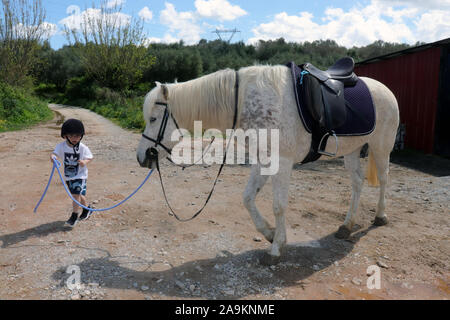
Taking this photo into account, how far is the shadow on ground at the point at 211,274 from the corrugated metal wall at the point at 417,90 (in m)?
8.39

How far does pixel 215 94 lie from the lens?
10.5 ft

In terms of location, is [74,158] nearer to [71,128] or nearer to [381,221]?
[71,128]

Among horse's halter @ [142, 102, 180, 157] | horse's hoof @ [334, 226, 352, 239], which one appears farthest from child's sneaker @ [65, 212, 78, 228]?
horse's hoof @ [334, 226, 352, 239]

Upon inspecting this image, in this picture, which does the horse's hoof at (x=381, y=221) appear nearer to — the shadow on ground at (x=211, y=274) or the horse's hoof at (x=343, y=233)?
the horse's hoof at (x=343, y=233)

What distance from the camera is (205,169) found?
24.2 ft

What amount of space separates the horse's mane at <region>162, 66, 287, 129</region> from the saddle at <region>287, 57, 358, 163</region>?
0.22 meters

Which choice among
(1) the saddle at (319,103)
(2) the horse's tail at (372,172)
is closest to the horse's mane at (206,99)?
(1) the saddle at (319,103)

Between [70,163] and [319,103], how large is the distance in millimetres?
3089

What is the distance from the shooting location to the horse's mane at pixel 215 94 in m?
3.19

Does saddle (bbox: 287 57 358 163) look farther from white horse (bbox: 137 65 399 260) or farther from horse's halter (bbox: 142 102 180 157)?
horse's halter (bbox: 142 102 180 157)

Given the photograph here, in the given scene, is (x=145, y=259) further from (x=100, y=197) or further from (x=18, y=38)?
(x=18, y=38)

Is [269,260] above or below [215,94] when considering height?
below

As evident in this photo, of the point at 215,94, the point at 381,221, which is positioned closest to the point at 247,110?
the point at 215,94
